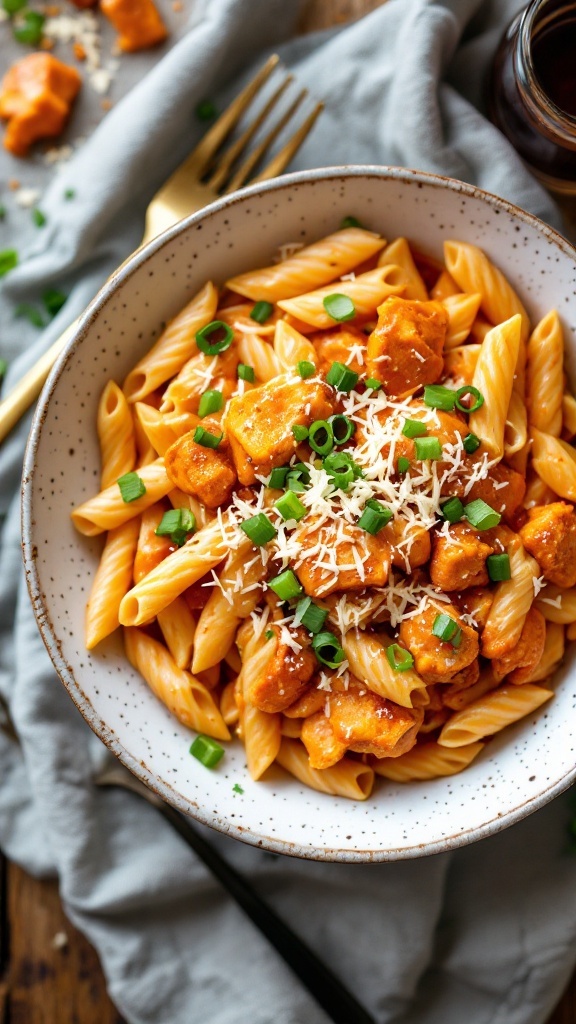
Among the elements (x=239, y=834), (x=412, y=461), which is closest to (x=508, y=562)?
(x=412, y=461)

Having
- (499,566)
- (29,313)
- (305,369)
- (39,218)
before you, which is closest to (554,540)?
(499,566)

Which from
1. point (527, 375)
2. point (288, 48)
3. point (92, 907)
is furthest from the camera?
point (288, 48)

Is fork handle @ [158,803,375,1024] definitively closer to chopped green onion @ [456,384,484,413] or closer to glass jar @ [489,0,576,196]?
chopped green onion @ [456,384,484,413]

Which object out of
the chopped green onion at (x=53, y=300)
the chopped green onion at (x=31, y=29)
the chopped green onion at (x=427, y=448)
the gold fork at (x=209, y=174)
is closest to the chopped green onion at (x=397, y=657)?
the chopped green onion at (x=427, y=448)

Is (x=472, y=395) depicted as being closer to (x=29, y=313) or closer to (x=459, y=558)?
(x=459, y=558)

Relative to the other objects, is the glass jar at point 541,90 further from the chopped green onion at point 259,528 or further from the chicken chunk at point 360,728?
the chicken chunk at point 360,728

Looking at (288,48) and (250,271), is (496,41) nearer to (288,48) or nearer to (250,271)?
(288,48)
